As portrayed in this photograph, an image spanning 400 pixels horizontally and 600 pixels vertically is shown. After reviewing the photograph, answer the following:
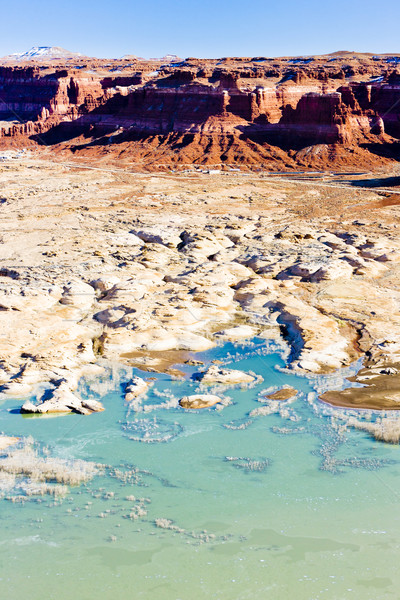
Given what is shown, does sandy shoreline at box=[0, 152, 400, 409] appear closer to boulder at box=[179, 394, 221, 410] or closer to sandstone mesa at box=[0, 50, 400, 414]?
sandstone mesa at box=[0, 50, 400, 414]

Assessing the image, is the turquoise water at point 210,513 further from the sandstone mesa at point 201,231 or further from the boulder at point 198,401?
the sandstone mesa at point 201,231

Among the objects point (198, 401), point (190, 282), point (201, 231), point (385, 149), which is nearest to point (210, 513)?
point (198, 401)

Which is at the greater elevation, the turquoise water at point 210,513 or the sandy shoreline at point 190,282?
the sandy shoreline at point 190,282

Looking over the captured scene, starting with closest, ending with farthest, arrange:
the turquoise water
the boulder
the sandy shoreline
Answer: the turquoise water → the boulder → the sandy shoreline

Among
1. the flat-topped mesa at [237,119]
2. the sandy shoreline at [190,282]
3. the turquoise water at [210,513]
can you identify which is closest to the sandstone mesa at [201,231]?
the sandy shoreline at [190,282]

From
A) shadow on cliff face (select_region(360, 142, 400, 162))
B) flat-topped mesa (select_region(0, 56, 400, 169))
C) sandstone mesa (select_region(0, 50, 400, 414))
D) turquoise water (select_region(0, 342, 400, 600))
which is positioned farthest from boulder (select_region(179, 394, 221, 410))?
shadow on cliff face (select_region(360, 142, 400, 162))

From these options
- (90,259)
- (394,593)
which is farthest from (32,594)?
(90,259)

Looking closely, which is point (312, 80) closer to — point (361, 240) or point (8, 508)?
point (361, 240)

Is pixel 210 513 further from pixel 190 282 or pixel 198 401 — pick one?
pixel 190 282
